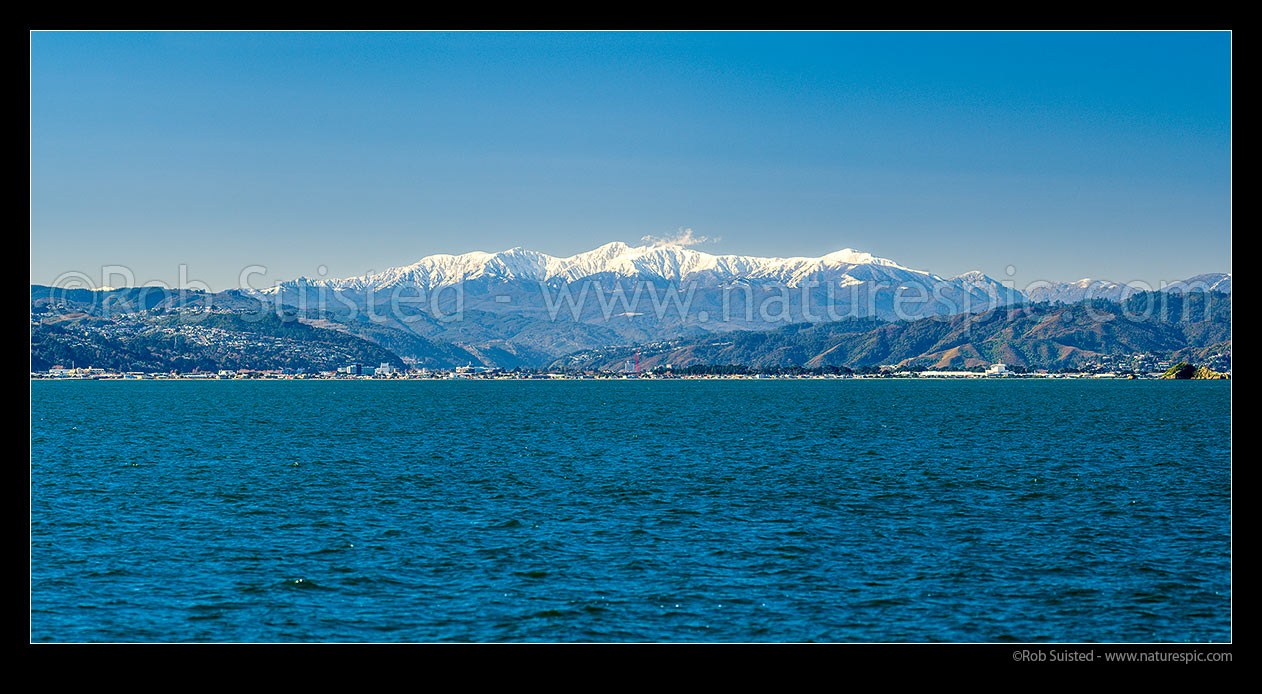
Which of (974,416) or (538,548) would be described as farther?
(974,416)

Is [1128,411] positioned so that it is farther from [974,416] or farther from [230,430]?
[230,430]

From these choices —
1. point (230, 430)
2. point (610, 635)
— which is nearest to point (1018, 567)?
point (610, 635)
